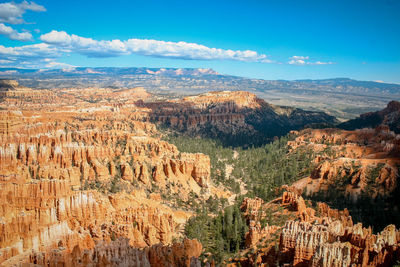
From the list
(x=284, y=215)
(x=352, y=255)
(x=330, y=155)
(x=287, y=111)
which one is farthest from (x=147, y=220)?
(x=287, y=111)

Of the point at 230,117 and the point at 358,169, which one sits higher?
the point at 230,117

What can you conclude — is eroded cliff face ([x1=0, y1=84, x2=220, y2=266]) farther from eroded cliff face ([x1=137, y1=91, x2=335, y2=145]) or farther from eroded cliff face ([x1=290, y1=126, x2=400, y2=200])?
eroded cliff face ([x1=137, y1=91, x2=335, y2=145])

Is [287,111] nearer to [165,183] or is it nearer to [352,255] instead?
[165,183]

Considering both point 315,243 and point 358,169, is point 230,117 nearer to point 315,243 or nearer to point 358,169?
point 358,169

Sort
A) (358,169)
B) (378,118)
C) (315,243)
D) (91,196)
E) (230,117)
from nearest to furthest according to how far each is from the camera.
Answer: (315,243), (91,196), (358,169), (378,118), (230,117)

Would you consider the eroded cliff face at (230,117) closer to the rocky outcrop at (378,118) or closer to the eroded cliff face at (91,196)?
the rocky outcrop at (378,118)

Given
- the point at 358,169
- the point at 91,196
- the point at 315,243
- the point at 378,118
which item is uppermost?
the point at 378,118

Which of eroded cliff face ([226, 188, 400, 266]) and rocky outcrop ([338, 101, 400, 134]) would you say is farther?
rocky outcrop ([338, 101, 400, 134])

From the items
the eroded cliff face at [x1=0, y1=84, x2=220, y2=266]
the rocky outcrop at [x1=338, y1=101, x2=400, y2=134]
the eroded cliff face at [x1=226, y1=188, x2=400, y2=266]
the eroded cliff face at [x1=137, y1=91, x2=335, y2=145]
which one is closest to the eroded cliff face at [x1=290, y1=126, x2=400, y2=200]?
the eroded cliff face at [x1=226, y1=188, x2=400, y2=266]

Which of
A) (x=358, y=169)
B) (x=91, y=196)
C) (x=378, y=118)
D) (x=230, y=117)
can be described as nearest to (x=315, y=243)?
(x=91, y=196)
